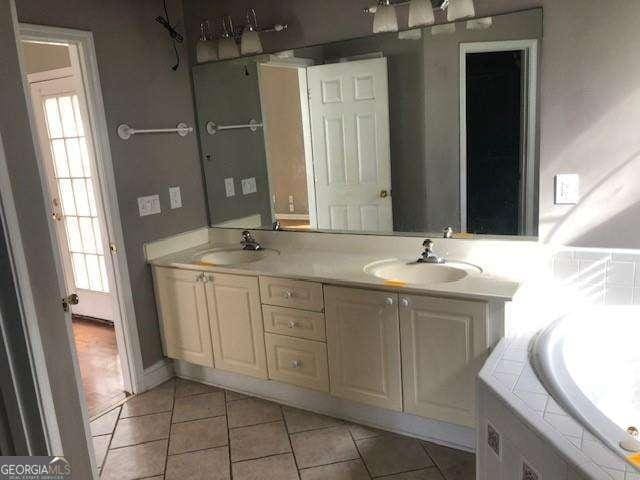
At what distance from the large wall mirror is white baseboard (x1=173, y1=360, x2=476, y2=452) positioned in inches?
35.8

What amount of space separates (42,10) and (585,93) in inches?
97.8

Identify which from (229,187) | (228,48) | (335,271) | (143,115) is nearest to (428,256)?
(335,271)

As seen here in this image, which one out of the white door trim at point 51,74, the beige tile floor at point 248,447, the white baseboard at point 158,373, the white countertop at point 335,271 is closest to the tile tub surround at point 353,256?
the white countertop at point 335,271

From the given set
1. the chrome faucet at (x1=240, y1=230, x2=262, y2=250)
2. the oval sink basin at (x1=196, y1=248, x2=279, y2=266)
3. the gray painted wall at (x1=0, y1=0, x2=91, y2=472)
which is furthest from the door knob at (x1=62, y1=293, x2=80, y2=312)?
the chrome faucet at (x1=240, y1=230, x2=262, y2=250)

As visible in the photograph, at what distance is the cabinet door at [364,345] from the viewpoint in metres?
2.28

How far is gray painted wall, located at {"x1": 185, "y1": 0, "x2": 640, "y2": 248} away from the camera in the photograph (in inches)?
80.4

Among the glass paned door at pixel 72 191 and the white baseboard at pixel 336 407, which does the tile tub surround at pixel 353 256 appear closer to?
the white baseboard at pixel 336 407

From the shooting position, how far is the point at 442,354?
218cm

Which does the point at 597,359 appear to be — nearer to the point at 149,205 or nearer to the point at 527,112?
the point at 527,112

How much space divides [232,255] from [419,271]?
1.20 metres

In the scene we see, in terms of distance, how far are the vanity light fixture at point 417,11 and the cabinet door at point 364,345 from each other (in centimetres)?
127

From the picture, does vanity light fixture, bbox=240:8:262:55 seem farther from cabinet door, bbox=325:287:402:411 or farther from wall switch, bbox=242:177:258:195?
cabinet door, bbox=325:287:402:411

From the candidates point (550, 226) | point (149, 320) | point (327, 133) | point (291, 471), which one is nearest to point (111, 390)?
point (149, 320)

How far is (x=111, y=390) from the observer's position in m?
3.11
